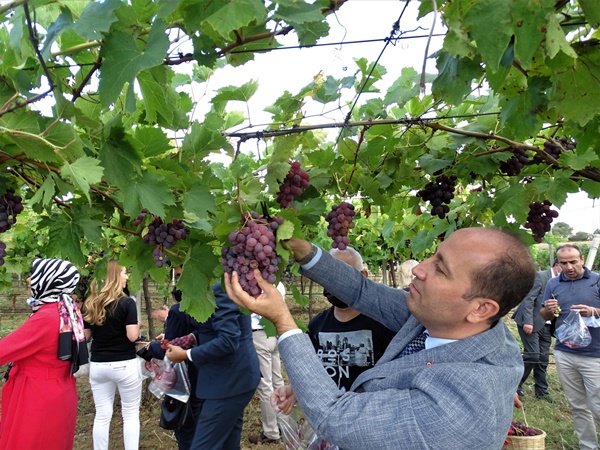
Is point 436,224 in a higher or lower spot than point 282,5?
lower

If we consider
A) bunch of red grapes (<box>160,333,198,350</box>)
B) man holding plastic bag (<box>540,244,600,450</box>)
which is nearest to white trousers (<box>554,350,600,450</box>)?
man holding plastic bag (<box>540,244,600,450</box>)

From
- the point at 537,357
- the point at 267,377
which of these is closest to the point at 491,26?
the point at 267,377

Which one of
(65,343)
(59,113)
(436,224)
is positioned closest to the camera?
(59,113)

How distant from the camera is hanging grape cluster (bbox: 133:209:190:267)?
1.66 meters

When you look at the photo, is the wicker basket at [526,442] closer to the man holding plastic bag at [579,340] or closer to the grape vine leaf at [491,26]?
the man holding plastic bag at [579,340]

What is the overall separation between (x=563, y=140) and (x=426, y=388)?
175cm

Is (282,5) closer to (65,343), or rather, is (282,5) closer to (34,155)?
(34,155)

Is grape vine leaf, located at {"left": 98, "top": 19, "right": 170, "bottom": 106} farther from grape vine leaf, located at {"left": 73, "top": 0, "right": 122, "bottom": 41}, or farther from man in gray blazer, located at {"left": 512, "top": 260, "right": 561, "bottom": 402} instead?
man in gray blazer, located at {"left": 512, "top": 260, "right": 561, "bottom": 402}

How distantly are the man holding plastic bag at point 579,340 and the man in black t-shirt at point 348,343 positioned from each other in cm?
308

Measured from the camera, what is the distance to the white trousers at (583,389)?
4613 millimetres

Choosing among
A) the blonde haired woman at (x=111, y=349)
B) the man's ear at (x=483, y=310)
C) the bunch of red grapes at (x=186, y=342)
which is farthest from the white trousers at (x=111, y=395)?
the man's ear at (x=483, y=310)

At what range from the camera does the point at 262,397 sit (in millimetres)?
5453

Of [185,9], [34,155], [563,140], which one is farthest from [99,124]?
[563,140]

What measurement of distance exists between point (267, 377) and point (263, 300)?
4.44 meters
